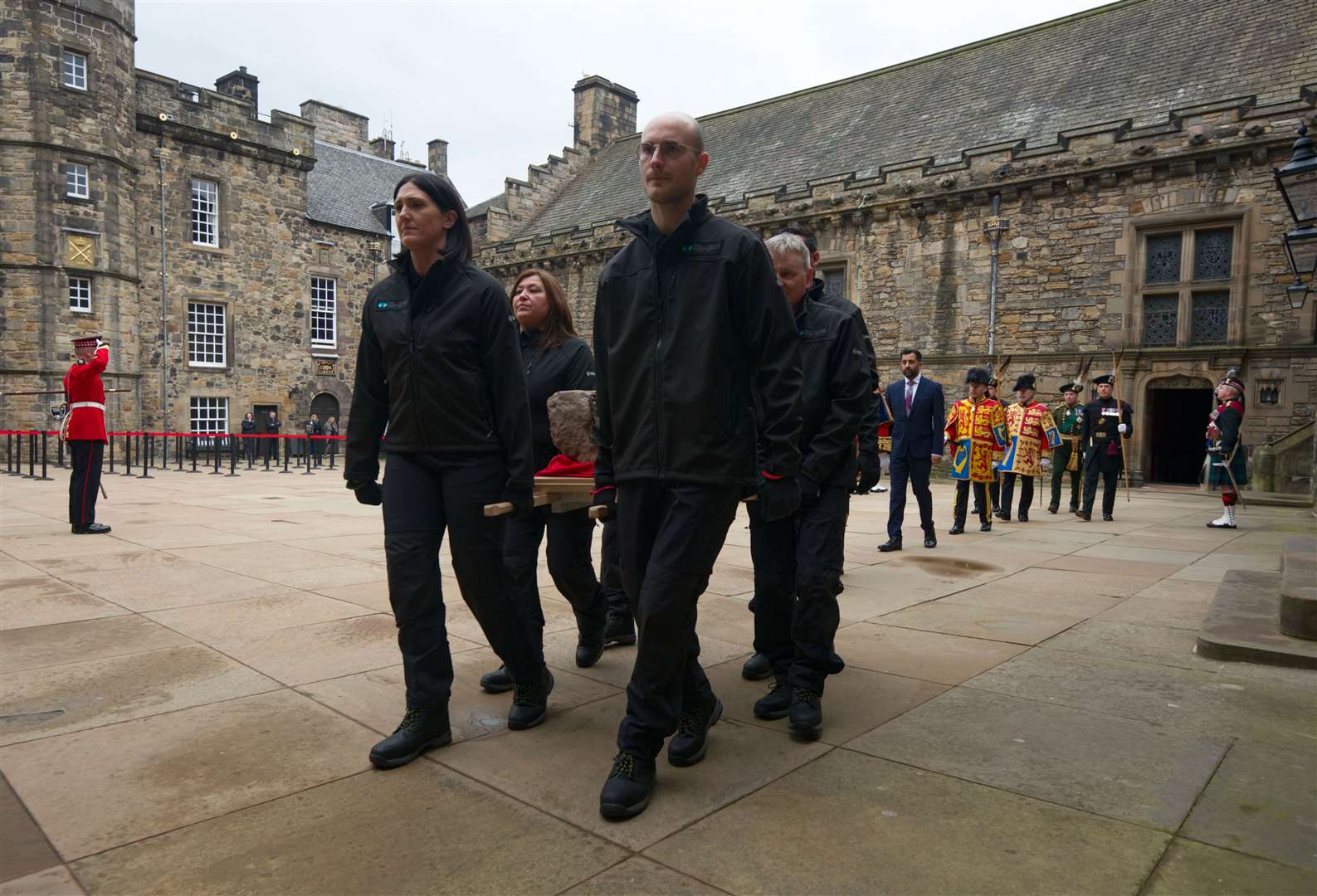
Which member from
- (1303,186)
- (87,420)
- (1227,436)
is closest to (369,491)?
(87,420)

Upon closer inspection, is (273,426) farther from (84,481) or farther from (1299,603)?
(1299,603)

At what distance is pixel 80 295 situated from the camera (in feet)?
81.1

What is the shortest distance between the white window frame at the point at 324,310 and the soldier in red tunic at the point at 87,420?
77.4 feet

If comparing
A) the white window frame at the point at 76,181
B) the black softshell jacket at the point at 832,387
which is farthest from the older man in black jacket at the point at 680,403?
the white window frame at the point at 76,181

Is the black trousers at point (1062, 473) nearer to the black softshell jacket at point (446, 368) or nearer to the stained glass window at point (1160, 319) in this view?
the stained glass window at point (1160, 319)

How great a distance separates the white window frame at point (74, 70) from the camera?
23953mm

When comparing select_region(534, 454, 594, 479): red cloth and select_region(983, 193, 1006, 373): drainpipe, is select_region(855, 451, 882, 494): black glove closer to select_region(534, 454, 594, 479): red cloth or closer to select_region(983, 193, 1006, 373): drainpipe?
select_region(534, 454, 594, 479): red cloth

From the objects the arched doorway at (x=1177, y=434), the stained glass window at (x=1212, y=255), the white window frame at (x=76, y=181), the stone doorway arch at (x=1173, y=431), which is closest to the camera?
the stained glass window at (x=1212, y=255)

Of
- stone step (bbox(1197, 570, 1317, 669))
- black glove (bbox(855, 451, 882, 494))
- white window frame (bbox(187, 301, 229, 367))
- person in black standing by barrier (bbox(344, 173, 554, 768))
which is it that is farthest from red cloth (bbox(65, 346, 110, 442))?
white window frame (bbox(187, 301, 229, 367))

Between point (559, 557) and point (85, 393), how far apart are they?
7225mm

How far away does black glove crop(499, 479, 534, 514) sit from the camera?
316 centimetres

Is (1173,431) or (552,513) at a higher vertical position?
(1173,431)

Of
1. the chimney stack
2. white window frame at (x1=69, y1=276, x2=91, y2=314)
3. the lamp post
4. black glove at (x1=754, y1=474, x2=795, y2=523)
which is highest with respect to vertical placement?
the chimney stack

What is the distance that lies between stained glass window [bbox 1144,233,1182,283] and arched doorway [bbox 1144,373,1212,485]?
7.76ft
